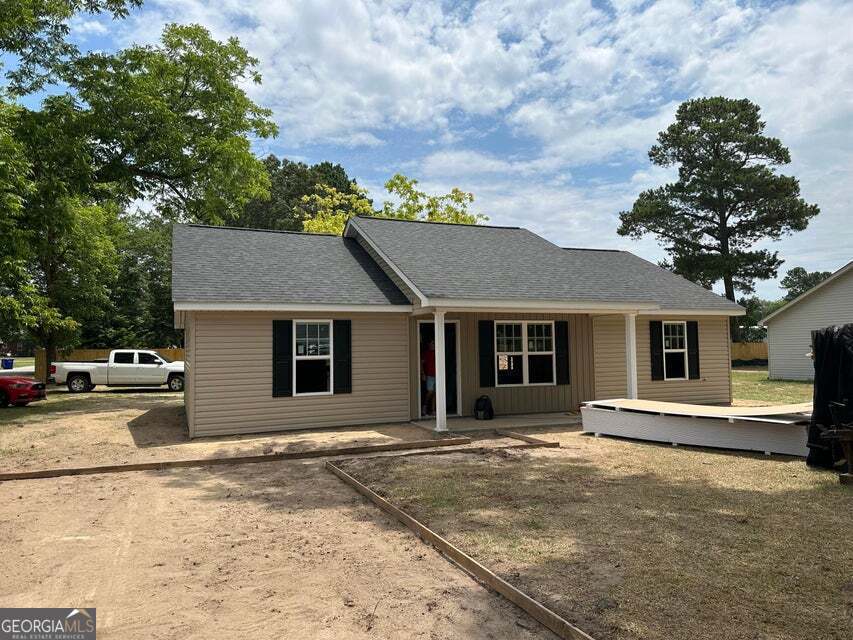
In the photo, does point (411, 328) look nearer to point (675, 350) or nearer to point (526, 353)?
point (526, 353)

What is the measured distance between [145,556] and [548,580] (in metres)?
3.36

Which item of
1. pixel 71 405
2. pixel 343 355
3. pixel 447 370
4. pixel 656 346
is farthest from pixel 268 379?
pixel 656 346

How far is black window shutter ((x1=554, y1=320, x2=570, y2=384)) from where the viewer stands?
1367 centimetres

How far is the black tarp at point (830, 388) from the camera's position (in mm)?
7223

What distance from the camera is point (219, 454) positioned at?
29.8 feet

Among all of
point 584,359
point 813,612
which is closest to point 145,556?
point 813,612

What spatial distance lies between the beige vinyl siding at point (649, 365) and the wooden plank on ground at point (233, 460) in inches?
225

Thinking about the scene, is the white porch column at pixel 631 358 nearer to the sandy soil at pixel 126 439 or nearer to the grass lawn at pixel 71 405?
the sandy soil at pixel 126 439

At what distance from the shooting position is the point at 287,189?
157ft

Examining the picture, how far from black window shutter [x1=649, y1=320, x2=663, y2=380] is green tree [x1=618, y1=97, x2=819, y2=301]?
26579mm

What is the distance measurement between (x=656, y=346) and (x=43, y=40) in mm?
20802

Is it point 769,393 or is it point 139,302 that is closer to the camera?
point 769,393

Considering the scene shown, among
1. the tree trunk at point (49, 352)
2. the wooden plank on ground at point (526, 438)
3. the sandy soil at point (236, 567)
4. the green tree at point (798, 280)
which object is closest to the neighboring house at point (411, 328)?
the wooden plank on ground at point (526, 438)

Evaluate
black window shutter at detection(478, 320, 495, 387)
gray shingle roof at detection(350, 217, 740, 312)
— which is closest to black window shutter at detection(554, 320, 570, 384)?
gray shingle roof at detection(350, 217, 740, 312)
